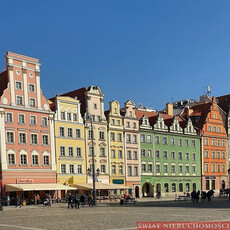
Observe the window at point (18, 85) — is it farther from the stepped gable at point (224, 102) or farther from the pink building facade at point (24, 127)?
the stepped gable at point (224, 102)

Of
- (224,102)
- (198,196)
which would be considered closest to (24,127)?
(198,196)

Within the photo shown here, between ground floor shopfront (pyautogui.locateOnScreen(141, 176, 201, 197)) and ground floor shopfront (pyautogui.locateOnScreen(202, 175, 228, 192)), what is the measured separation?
185 centimetres

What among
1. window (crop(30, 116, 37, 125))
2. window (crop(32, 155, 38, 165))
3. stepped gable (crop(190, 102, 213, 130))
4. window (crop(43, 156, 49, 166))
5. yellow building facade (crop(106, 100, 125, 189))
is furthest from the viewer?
stepped gable (crop(190, 102, 213, 130))

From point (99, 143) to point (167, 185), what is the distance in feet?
54.3

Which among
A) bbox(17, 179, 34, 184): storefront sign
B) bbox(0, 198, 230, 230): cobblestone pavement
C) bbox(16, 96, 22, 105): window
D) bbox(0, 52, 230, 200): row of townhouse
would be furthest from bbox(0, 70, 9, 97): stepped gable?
bbox(0, 198, 230, 230): cobblestone pavement

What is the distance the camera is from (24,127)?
53.4m

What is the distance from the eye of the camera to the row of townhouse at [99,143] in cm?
5269

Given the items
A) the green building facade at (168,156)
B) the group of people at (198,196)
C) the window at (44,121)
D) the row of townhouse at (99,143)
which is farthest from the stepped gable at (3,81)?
the group of people at (198,196)

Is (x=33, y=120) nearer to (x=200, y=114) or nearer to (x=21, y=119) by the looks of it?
(x=21, y=119)

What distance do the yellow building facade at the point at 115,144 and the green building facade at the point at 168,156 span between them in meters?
4.41

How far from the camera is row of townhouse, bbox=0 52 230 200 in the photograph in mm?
52688

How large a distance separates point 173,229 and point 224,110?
75.9 metres

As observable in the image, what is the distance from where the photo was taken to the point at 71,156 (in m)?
58.7

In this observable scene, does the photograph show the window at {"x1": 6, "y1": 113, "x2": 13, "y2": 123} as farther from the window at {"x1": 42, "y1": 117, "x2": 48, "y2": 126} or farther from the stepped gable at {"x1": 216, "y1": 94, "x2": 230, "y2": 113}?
the stepped gable at {"x1": 216, "y1": 94, "x2": 230, "y2": 113}
